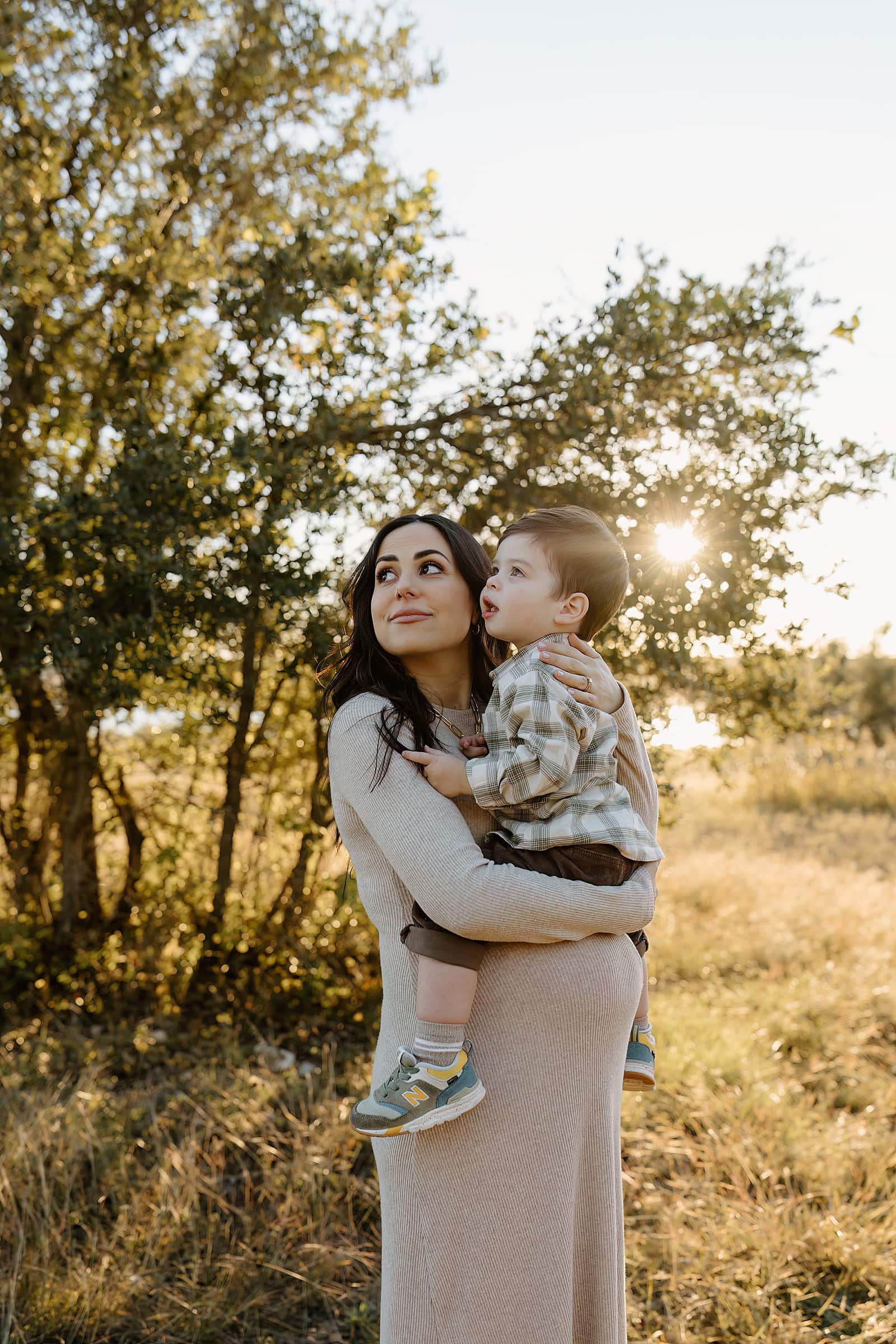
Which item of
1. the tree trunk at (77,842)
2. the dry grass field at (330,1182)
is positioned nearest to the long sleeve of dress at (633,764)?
the dry grass field at (330,1182)

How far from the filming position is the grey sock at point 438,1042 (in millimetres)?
1599

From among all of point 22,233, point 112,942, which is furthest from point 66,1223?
point 22,233

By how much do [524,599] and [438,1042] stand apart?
0.85m

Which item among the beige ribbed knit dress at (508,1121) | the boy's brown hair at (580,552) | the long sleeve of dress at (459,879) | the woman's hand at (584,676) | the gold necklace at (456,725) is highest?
the boy's brown hair at (580,552)

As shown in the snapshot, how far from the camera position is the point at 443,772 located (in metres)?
1.68

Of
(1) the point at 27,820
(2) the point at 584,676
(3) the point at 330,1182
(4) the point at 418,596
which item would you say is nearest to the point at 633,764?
(2) the point at 584,676

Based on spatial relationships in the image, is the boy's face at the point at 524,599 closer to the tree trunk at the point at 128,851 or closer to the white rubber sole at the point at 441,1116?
the white rubber sole at the point at 441,1116

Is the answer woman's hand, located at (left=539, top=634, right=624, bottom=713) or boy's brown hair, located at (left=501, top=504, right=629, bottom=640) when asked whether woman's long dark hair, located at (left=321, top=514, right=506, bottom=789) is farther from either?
woman's hand, located at (left=539, top=634, right=624, bottom=713)

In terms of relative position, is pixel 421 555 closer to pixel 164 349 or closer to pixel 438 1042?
pixel 438 1042

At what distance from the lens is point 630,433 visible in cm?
383

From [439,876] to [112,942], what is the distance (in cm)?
362

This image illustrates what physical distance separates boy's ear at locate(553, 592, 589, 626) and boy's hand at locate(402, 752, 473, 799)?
1.37 ft

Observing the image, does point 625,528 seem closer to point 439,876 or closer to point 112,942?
point 439,876

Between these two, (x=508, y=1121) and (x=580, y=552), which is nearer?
(x=508, y=1121)
